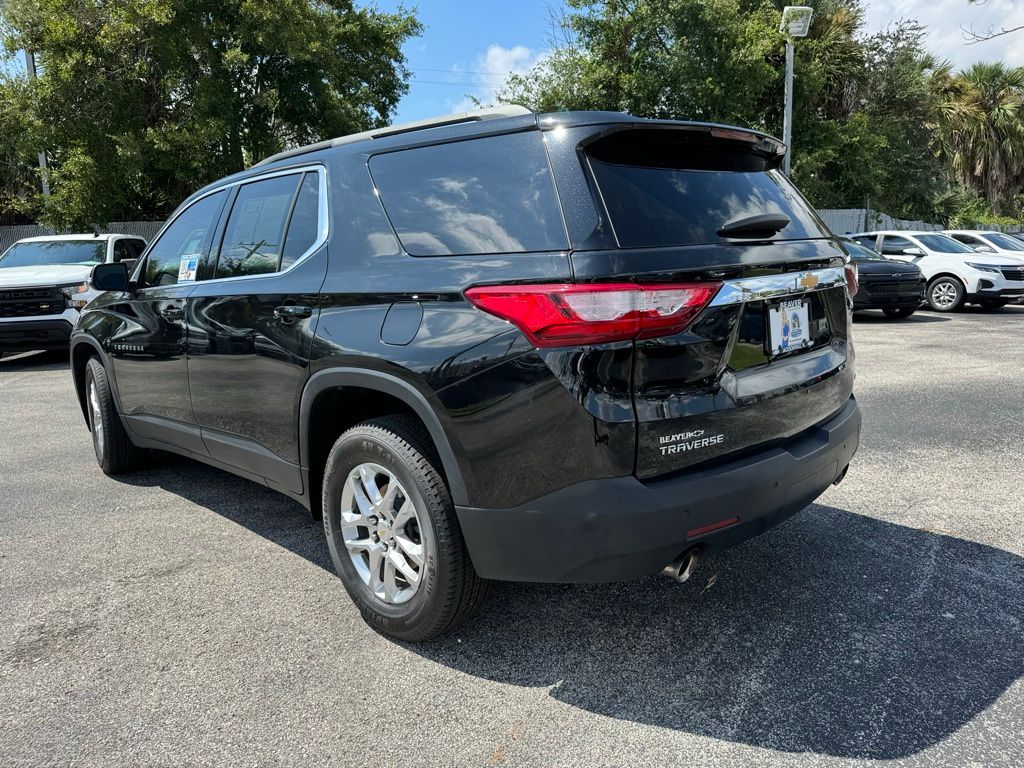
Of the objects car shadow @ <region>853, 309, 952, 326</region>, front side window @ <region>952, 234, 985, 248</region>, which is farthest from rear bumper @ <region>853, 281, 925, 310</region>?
front side window @ <region>952, 234, 985, 248</region>

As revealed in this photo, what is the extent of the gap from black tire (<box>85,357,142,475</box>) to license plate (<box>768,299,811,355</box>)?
13.0ft

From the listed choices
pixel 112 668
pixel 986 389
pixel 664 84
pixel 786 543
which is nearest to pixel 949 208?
pixel 664 84

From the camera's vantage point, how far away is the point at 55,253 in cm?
1166

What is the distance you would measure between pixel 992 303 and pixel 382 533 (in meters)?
16.1

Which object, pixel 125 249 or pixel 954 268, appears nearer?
pixel 125 249

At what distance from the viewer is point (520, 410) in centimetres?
236

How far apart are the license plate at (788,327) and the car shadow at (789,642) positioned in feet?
3.48

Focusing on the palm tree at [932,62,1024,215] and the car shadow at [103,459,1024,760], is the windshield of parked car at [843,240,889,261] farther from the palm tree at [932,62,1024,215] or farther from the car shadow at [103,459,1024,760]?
the palm tree at [932,62,1024,215]

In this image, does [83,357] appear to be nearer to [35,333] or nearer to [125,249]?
[35,333]

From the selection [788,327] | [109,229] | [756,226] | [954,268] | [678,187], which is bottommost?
[954,268]

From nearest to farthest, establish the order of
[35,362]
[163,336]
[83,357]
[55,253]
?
1. [163,336]
2. [83,357]
3. [35,362]
4. [55,253]

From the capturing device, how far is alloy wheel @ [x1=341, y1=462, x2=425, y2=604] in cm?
278

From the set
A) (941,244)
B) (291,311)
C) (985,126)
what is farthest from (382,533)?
(985,126)

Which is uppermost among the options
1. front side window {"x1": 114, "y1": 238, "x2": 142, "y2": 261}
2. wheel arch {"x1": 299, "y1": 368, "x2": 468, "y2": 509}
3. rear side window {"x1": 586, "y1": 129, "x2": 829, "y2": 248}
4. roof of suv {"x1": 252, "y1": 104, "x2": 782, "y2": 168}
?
front side window {"x1": 114, "y1": 238, "x2": 142, "y2": 261}
